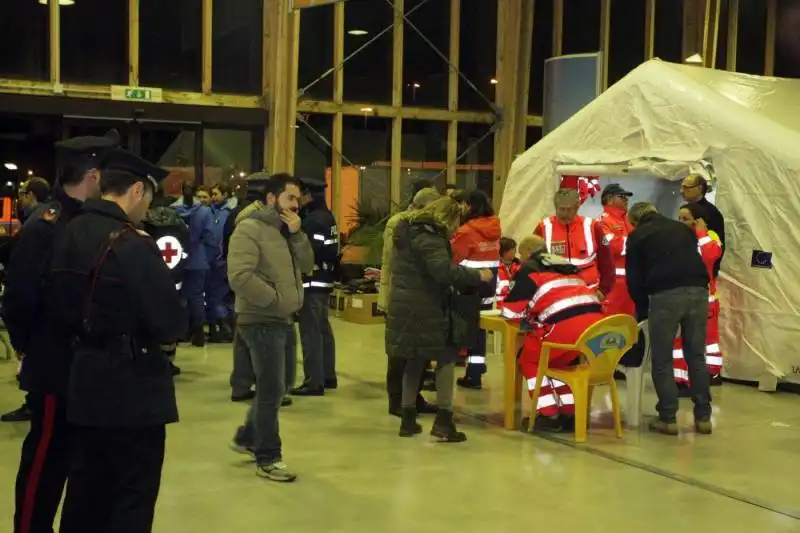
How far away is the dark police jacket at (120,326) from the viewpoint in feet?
10.3

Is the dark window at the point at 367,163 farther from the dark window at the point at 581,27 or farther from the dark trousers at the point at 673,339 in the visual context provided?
the dark trousers at the point at 673,339

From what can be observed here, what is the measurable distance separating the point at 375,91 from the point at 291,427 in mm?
8686

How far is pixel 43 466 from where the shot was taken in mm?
3582

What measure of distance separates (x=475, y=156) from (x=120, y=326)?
1245 cm

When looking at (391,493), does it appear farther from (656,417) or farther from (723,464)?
(656,417)

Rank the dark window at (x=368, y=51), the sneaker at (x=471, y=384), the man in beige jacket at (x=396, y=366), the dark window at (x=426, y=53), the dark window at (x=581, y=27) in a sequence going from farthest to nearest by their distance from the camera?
the dark window at (x=581, y=27)
the dark window at (x=426, y=53)
the dark window at (x=368, y=51)
the sneaker at (x=471, y=384)
the man in beige jacket at (x=396, y=366)

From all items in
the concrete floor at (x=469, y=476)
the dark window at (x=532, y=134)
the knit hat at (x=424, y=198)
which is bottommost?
the concrete floor at (x=469, y=476)

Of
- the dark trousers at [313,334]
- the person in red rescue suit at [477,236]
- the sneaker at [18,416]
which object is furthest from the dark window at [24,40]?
the person in red rescue suit at [477,236]

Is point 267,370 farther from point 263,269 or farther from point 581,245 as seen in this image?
point 581,245

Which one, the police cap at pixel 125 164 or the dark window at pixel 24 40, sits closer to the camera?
the police cap at pixel 125 164

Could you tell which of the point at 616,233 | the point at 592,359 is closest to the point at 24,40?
the point at 616,233

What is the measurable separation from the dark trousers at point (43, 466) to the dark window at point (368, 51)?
10949mm

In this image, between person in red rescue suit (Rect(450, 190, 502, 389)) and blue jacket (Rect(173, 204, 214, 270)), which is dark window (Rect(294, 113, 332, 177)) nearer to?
blue jacket (Rect(173, 204, 214, 270))

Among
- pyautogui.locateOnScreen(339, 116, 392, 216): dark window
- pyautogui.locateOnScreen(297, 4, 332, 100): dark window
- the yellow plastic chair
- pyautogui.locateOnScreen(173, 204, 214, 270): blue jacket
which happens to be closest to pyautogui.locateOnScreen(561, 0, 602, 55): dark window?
pyautogui.locateOnScreen(339, 116, 392, 216): dark window
